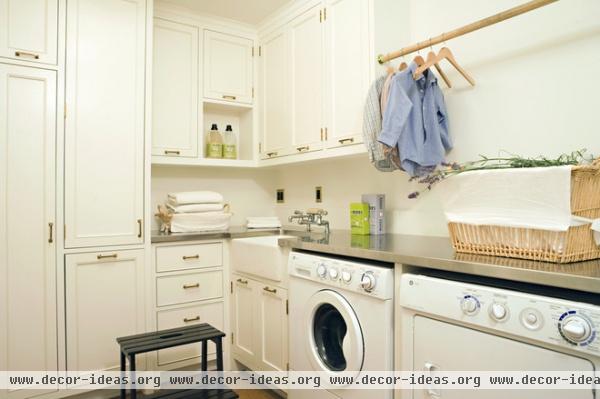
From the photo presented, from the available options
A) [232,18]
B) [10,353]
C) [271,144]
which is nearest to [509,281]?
[271,144]

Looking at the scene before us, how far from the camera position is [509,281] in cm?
119

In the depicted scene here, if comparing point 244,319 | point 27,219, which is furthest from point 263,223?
point 27,219

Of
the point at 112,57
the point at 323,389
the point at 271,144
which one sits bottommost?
the point at 323,389

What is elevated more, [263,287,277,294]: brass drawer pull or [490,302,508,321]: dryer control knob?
[490,302,508,321]: dryer control knob

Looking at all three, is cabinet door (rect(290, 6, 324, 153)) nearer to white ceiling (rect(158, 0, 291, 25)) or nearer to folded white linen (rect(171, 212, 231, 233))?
white ceiling (rect(158, 0, 291, 25))

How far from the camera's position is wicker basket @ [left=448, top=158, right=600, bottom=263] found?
1104 mm

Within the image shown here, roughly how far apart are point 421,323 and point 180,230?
1.64 metres

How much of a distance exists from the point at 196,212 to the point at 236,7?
138 cm

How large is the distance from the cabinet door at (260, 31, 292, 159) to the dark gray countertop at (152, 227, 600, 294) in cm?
89

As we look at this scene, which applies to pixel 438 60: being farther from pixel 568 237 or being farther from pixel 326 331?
pixel 326 331

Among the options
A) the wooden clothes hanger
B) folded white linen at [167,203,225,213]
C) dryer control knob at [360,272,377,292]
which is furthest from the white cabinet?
the wooden clothes hanger

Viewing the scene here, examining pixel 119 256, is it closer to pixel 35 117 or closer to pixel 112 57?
pixel 35 117

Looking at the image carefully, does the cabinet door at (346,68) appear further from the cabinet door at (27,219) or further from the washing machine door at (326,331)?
the cabinet door at (27,219)

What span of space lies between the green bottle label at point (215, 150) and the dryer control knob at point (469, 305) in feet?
6.68
